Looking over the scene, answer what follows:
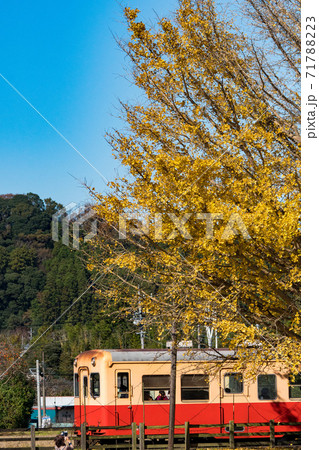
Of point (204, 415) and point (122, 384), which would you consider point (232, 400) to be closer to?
point (204, 415)

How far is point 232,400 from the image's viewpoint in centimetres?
1900

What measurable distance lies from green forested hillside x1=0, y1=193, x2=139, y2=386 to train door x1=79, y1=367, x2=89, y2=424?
39402 mm

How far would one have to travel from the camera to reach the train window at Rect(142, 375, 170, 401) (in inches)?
741

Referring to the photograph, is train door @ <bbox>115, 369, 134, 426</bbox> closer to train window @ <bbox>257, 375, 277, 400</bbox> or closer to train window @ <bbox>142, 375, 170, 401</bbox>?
train window @ <bbox>142, 375, 170, 401</bbox>

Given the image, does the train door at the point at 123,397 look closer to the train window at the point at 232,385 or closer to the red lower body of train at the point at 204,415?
the red lower body of train at the point at 204,415

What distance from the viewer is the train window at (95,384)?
63.1ft

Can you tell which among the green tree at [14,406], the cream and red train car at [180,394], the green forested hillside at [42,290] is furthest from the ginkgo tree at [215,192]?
the green forested hillside at [42,290]

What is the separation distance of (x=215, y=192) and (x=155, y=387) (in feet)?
32.9

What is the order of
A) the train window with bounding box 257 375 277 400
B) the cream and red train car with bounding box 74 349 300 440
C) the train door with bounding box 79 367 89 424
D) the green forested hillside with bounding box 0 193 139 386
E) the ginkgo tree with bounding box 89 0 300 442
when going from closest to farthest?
1. the ginkgo tree with bounding box 89 0 300 442
2. the cream and red train car with bounding box 74 349 300 440
3. the train window with bounding box 257 375 277 400
4. the train door with bounding box 79 367 89 424
5. the green forested hillside with bounding box 0 193 139 386

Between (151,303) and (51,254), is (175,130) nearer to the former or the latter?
(151,303)

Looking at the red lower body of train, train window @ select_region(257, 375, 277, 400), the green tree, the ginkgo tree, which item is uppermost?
the ginkgo tree

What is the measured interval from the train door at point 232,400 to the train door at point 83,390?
4.10 meters

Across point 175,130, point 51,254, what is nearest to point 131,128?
point 175,130

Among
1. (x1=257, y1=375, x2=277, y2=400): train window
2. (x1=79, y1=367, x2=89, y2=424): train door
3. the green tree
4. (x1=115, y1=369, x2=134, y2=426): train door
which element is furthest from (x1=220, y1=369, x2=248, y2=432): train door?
the green tree
